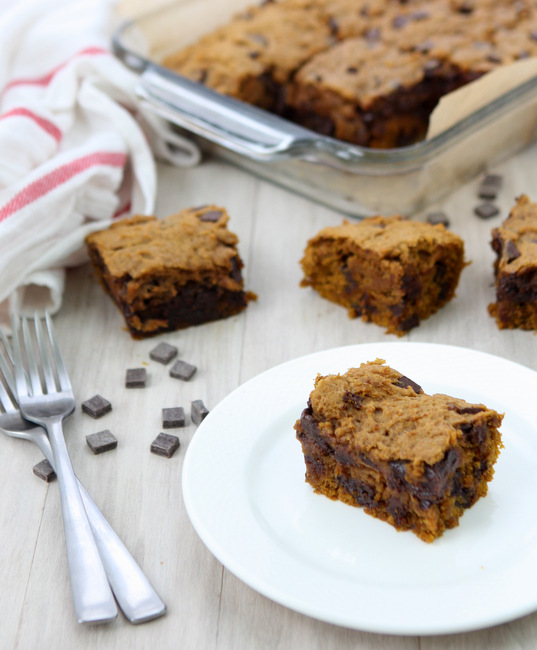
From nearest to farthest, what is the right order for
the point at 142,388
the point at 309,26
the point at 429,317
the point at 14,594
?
the point at 14,594, the point at 142,388, the point at 429,317, the point at 309,26

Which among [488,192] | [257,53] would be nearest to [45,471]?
[488,192]

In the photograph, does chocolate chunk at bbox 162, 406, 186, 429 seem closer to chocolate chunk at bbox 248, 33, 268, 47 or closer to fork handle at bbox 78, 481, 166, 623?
fork handle at bbox 78, 481, 166, 623

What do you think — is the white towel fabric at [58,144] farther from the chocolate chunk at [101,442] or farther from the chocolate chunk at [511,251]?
the chocolate chunk at [511,251]

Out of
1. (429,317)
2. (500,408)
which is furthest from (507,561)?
(429,317)

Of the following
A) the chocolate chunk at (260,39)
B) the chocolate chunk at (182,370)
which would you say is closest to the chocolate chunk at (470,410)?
the chocolate chunk at (182,370)

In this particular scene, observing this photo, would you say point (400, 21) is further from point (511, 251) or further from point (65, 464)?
point (65, 464)

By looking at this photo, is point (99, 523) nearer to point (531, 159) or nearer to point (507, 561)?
point (507, 561)
